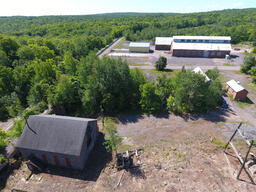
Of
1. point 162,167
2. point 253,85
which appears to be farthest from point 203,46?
point 162,167

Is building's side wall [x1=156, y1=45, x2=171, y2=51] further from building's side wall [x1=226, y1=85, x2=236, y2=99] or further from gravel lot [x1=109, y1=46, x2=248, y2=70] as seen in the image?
building's side wall [x1=226, y1=85, x2=236, y2=99]

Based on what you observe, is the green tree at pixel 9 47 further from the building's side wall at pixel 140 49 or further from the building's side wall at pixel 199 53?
the building's side wall at pixel 199 53

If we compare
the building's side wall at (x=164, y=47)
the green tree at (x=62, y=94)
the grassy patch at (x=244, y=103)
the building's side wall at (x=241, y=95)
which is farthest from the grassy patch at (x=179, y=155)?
the building's side wall at (x=164, y=47)

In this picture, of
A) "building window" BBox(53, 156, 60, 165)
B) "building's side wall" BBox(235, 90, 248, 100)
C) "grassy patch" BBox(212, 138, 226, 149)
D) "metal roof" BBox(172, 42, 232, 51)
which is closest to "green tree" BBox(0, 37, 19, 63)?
"building window" BBox(53, 156, 60, 165)

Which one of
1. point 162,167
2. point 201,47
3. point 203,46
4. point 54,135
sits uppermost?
point 203,46

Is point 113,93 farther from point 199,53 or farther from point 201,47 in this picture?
point 201,47

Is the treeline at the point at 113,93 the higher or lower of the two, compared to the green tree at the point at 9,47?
lower
